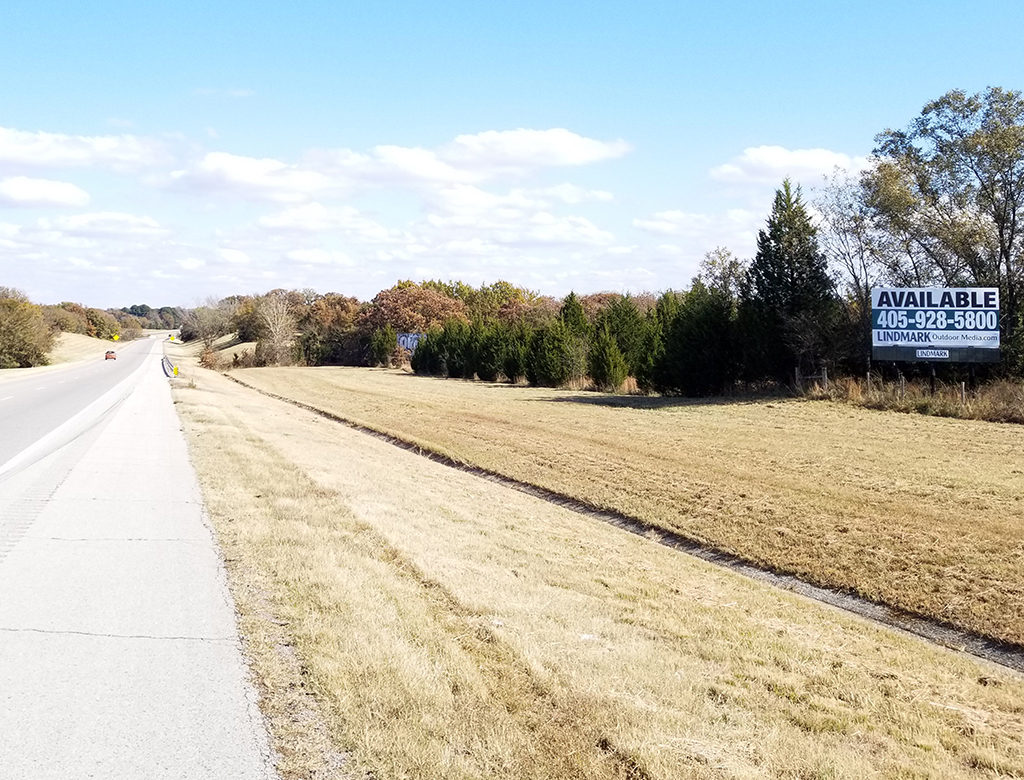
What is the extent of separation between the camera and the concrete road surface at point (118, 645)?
435 centimetres

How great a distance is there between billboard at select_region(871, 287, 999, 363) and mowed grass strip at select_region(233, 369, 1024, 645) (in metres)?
3.29

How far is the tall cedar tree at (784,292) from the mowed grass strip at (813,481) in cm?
514

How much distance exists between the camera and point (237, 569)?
8172mm

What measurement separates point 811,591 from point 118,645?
7630 mm

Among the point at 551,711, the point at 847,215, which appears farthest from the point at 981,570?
the point at 847,215

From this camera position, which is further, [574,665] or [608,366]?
[608,366]

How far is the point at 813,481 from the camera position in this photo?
52.6ft

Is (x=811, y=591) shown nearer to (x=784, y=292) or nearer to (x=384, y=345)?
(x=784, y=292)

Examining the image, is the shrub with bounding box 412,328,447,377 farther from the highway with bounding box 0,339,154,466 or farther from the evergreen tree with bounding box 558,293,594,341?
the highway with bounding box 0,339,154,466

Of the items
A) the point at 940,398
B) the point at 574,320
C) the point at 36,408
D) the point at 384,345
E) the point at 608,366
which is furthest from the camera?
the point at 384,345

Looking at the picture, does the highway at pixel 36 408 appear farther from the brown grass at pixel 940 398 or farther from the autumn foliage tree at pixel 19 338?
the autumn foliage tree at pixel 19 338

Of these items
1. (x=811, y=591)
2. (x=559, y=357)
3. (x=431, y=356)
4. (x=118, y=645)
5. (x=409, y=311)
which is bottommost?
(x=811, y=591)

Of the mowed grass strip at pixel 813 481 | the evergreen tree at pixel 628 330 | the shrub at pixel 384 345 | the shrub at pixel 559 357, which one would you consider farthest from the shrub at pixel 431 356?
the mowed grass strip at pixel 813 481

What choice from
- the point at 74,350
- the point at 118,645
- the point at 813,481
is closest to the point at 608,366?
the point at 813,481
